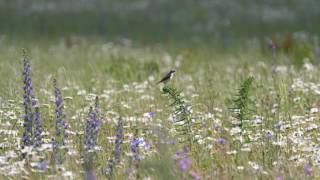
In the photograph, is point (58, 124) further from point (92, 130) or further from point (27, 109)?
point (92, 130)

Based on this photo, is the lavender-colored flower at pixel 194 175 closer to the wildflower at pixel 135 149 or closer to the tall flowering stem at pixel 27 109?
the wildflower at pixel 135 149

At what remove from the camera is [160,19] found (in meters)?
26.2

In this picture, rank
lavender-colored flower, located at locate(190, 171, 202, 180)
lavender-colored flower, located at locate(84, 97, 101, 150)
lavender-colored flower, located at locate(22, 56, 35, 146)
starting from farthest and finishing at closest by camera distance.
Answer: lavender-colored flower, located at locate(22, 56, 35, 146), lavender-colored flower, located at locate(84, 97, 101, 150), lavender-colored flower, located at locate(190, 171, 202, 180)

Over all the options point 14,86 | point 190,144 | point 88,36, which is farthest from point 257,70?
point 88,36

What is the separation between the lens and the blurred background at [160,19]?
869 inches

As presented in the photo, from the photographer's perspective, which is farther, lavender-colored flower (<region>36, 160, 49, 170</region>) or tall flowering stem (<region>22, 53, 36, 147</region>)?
tall flowering stem (<region>22, 53, 36, 147</region>)

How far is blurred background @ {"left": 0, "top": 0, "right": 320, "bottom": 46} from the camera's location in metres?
22.1

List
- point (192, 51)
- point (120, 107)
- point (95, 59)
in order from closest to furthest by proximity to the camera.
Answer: point (120, 107)
point (95, 59)
point (192, 51)

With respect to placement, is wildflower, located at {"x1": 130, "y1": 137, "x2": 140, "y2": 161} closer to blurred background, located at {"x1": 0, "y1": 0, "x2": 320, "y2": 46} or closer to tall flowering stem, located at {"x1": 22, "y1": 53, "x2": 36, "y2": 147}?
tall flowering stem, located at {"x1": 22, "y1": 53, "x2": 36, "y2": 147}

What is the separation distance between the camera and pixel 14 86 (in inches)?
304

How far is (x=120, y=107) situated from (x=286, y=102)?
178 cm

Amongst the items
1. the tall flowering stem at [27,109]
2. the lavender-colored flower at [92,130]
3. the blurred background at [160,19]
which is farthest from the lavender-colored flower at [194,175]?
the blurred background at [160,19]

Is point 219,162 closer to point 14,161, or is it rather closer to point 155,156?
point 155,156

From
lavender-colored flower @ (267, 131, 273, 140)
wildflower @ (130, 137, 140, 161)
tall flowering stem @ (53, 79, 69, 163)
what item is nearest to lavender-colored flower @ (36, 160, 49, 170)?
tall flowering stem @ (53, 79, 69, 163)
